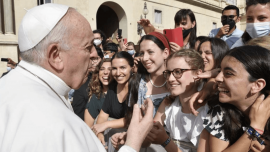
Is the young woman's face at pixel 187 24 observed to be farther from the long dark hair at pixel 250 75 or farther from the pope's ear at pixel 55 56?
the pope's ear at pixel 55 56

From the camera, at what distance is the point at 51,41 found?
136 centimetres

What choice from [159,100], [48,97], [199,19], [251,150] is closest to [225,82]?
[251,150]

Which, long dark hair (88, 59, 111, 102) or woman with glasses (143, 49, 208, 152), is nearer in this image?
woman with glasses (143, 49, 208, 152)

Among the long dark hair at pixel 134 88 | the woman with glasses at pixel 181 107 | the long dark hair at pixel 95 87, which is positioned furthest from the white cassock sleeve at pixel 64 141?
the long dark hair at pixel 95 87

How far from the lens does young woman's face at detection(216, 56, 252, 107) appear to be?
169 cm

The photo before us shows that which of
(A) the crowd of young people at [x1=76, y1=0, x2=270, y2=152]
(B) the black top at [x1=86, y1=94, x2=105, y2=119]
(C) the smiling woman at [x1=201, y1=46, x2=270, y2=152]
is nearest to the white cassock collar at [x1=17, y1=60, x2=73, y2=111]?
(A) the crowd of young people at [x1=76, y1=0, x2=270, y2=152]

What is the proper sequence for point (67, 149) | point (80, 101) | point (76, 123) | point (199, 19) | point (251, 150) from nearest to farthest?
1. point (67, 149)
2. point (76, 123)
3. point (251, 150)
4. point (80, 101)
5. point (199, 19)

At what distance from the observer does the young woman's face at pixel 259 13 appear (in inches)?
112

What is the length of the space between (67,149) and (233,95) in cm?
128

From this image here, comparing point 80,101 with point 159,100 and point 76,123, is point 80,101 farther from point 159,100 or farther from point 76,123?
point 76,123

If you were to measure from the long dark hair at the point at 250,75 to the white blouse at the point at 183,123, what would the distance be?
0.23 m

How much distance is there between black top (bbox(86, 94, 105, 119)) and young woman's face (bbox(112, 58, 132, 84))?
527 millimetres

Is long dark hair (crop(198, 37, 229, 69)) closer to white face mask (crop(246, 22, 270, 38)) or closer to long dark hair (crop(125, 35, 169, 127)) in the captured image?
white face mask (crop(246, 22, 270, 38))

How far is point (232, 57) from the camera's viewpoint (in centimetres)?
176
